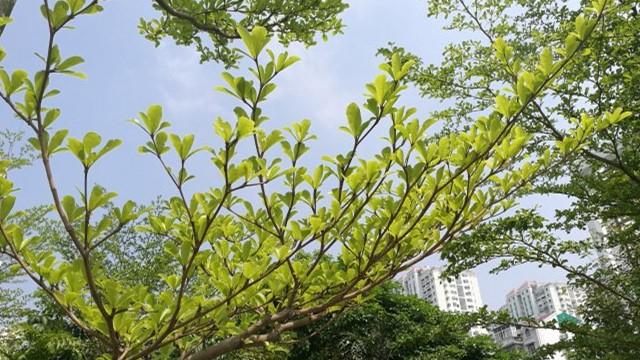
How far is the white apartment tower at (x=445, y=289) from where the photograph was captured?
229 ft

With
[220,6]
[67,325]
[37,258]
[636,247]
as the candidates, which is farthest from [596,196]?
[67,325]

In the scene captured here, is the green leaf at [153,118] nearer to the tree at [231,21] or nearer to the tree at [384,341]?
the tree at [231,21]

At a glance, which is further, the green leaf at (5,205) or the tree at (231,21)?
the tree at (231,21)

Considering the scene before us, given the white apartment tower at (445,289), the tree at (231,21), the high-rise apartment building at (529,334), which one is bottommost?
the high-rise apartment building at (529,334)

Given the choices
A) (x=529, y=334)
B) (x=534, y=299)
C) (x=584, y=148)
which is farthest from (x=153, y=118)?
(x=534, y=299)

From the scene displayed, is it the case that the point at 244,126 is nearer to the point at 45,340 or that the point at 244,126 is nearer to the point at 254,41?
the point at 254,41

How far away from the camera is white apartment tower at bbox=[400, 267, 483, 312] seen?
69.8 metres

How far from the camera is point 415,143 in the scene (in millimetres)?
1249

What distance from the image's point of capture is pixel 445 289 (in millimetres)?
74812

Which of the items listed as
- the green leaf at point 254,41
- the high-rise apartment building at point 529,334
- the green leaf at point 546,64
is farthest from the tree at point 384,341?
the green leaf at point 254,41

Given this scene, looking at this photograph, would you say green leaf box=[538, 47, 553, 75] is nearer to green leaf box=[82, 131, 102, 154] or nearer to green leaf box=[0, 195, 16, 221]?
green leaf box=[82, 131, 102, 154]

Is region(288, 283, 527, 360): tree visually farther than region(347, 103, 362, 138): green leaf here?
Yes

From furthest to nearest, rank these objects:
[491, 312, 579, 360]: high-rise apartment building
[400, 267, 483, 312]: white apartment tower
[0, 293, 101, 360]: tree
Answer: [400, 267, 483, 312]: white apartment tower, [0, 293, 101, 360]: tree, [491, 312, 579, 360]: high-rise apartment building

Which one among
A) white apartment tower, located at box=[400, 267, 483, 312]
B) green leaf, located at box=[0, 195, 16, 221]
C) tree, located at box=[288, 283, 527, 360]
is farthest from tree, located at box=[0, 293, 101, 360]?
white apartment tower, located at box=[400, 267, 483, 312]
